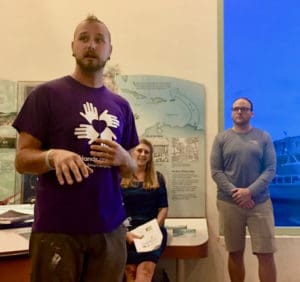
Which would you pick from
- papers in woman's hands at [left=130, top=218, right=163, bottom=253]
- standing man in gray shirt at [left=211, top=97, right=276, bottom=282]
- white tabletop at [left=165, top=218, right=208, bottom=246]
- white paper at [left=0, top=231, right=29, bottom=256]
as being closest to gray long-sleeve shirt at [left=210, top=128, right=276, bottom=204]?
standing man in gray shirt at [left=211, top=97, right=276, bottom=282]

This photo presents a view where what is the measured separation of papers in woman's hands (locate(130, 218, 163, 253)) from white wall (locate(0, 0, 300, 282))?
0.69 metres

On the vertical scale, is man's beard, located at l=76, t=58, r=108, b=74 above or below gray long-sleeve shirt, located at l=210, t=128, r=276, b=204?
above

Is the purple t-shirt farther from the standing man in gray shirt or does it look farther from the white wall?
the white wall

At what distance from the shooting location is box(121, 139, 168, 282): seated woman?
2719mm

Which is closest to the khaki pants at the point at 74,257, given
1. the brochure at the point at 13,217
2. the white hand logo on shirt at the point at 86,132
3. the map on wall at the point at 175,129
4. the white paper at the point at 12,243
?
the white hand logo on shirt at the point at 86,132

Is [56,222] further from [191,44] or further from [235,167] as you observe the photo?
[191,44]

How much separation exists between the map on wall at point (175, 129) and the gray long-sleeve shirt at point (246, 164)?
0.35 m

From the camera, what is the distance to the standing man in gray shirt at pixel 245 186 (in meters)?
2.98

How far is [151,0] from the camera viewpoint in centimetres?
351

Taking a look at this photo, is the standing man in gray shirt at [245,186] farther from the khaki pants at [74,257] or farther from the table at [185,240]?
the khaki pants at [74,257]

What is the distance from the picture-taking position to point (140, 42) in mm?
3510

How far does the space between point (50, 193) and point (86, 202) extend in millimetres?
103

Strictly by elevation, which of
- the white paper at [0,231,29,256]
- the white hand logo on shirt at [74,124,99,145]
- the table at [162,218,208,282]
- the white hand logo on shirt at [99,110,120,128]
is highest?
the white hand logo on shirt at [99,110,120,128]

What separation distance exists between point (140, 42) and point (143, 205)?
140cm
